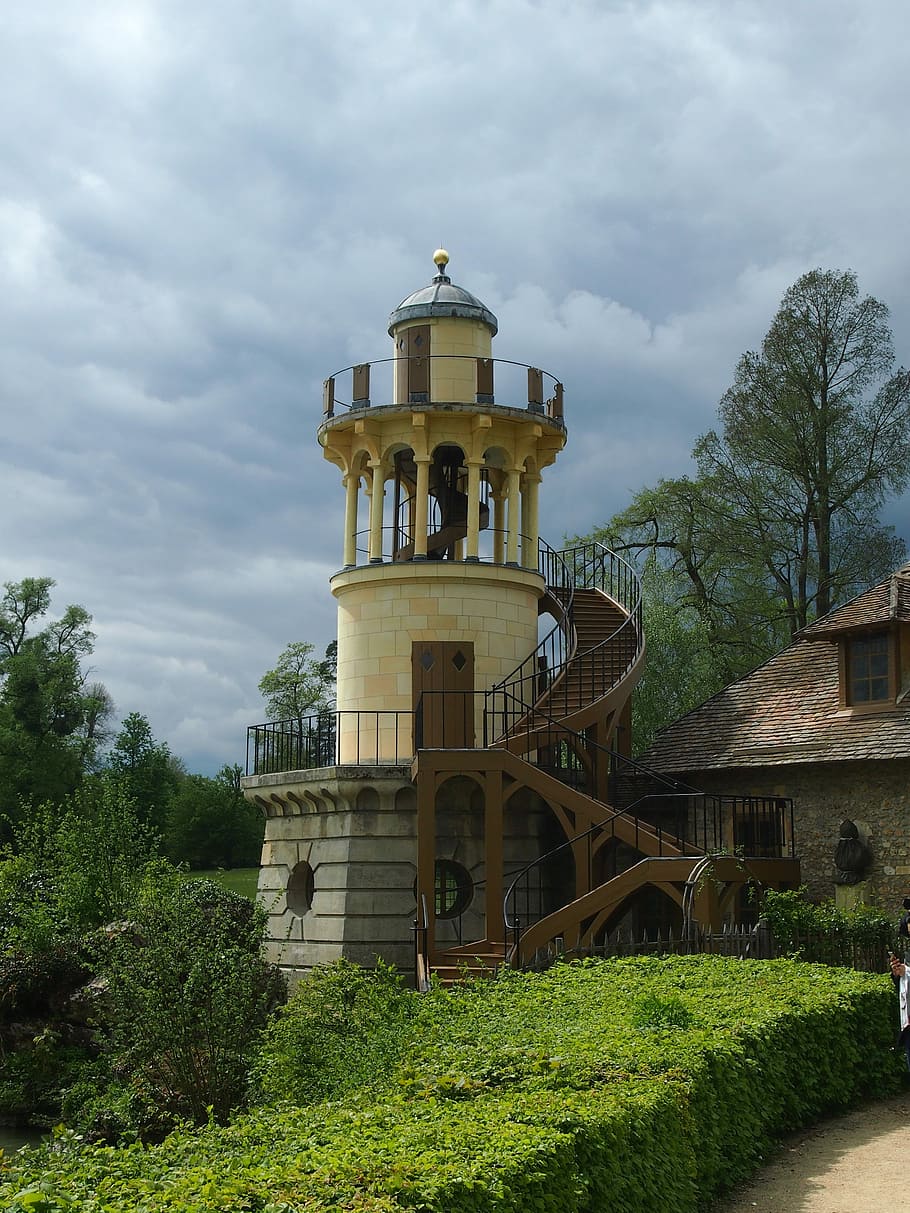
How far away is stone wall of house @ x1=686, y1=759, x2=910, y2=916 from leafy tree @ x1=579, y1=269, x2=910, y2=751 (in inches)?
454

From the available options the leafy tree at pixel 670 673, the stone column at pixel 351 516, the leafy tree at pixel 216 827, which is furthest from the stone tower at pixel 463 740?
the leafy tree at pixel 216 827

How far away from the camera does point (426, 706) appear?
24.8 metres

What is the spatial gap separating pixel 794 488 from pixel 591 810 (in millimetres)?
16043

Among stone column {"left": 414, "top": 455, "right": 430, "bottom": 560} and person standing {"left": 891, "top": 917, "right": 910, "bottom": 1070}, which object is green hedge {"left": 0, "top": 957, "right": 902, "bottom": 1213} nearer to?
person standing {"left": 891, "top": 917, "right": 910, "bottom": 1070}

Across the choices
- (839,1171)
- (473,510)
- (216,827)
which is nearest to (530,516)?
(473,510)

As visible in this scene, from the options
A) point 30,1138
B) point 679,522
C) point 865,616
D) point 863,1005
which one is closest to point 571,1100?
point 863,1005

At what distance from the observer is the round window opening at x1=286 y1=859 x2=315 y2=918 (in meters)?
24.5

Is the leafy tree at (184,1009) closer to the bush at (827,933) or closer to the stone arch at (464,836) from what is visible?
the stone arch at (464,836)

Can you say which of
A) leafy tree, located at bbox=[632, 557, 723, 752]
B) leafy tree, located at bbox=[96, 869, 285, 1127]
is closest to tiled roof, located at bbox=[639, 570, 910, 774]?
leafy tree, located at bbox=[96, 869, 285, 1127]

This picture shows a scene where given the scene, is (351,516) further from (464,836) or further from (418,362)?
(464,836)

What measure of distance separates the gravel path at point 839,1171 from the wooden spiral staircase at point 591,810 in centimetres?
595

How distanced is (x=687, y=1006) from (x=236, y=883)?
43.3 m

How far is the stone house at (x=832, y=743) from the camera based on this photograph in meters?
20.7

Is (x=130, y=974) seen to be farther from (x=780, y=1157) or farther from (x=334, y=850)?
(x=780, y=1157)
